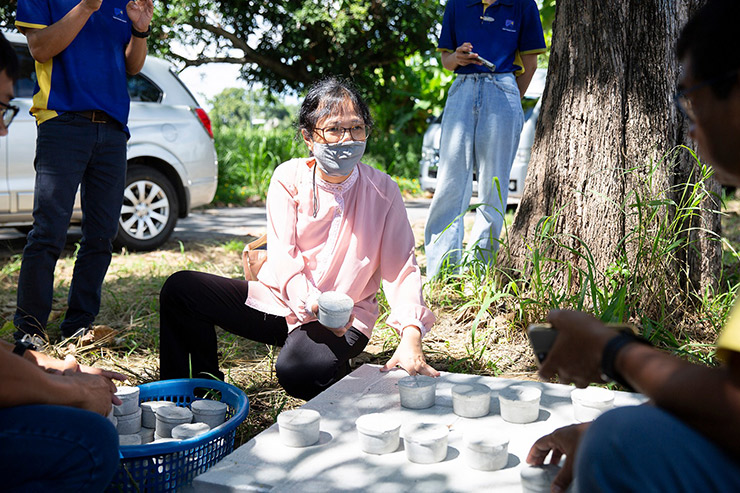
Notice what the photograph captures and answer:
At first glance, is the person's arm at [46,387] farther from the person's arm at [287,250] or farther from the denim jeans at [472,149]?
the denim jeans at [472,149]

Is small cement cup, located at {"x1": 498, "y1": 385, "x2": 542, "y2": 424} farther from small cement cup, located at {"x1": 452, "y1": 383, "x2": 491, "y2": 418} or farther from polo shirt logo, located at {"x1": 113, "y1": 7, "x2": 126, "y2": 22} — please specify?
polo shirt logo, located at {"x1": 113, "y1": 7, "x2": 126, "y2": 22}

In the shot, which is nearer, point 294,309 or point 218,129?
point 294,309

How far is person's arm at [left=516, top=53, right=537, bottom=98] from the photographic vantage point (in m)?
4.57

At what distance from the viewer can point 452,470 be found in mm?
2049

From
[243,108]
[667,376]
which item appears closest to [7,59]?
[667,376]

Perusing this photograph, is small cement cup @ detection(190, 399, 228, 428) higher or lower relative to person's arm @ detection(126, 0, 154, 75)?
lower

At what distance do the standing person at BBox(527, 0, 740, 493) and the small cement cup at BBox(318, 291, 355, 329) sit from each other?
1.30m

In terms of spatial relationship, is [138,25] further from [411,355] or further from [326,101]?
[411,355]

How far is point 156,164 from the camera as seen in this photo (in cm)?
658

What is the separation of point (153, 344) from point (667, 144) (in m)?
2.81

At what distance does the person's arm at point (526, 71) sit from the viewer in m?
4.57

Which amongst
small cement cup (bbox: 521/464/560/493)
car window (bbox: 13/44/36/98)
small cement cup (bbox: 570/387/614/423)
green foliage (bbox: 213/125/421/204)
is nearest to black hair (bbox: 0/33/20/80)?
small cement cup (bbox: 521/464/560/493)

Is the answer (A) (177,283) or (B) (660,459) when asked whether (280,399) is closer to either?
(A) (177,283)

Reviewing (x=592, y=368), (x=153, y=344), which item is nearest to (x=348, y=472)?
(x=592, y=368)
